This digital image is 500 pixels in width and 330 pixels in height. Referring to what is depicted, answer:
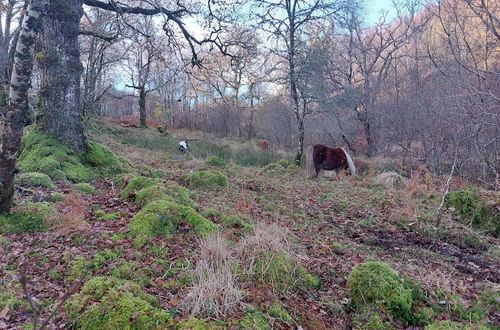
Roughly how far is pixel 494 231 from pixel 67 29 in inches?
394

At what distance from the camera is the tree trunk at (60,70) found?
6.98 meters

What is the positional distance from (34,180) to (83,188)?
771mm

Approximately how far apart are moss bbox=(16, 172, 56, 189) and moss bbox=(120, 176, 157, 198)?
3.96 feet

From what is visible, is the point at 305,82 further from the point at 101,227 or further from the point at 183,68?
the point at 101,227

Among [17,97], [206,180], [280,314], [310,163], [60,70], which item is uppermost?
[60,70]

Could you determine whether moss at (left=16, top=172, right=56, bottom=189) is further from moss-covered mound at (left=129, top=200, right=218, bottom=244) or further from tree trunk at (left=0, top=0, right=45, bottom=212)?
moss-covered mound at (left=129, top=200, right=218, bottom=244)

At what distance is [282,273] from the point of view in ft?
12.1

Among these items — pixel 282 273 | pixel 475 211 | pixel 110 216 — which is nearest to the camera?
pixel 282 273

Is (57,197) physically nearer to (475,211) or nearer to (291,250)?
(291,250)

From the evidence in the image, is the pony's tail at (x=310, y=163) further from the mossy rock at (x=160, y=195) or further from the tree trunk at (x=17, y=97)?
the tree trunk at (x=17, y=97)

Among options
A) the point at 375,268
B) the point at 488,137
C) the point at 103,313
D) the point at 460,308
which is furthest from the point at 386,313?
the point at 488,137

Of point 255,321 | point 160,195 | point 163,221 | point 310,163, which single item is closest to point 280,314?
point 255,321

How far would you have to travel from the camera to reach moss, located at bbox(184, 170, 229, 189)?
25.9 ft

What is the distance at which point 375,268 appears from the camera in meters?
3.68
